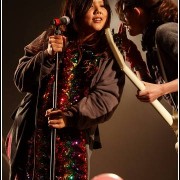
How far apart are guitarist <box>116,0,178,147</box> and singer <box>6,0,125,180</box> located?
3.8 inches

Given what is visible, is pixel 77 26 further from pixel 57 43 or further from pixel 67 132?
pixel 67 132

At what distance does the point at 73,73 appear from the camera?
159 cm

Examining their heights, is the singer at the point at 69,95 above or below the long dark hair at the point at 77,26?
below

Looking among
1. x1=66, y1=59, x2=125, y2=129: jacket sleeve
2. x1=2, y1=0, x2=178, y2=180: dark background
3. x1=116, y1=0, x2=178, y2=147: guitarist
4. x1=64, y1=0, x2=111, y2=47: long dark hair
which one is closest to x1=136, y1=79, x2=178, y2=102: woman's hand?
x1=116, y1=0, x2=178, y2=147: guitarist

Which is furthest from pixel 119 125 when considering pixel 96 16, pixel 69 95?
pixel 96 16

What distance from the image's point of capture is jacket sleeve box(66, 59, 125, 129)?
1.47 m

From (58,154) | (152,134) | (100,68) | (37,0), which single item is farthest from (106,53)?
(37,0)

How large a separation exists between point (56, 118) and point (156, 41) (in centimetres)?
44

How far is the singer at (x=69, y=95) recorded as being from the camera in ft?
4.89

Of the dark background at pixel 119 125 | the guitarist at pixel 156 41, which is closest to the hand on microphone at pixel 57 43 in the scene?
the guitarist at pixel 156 41

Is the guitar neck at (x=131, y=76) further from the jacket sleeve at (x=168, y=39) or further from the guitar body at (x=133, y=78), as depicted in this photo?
the jacket sleeve at (x=168, y=39)

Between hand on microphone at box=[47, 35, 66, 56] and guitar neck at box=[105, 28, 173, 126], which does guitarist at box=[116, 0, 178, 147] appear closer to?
guitar neck at box=[105, 28, 173, 126]

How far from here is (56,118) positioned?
4.82 feet

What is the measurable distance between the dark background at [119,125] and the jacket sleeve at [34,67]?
1.43 feet
